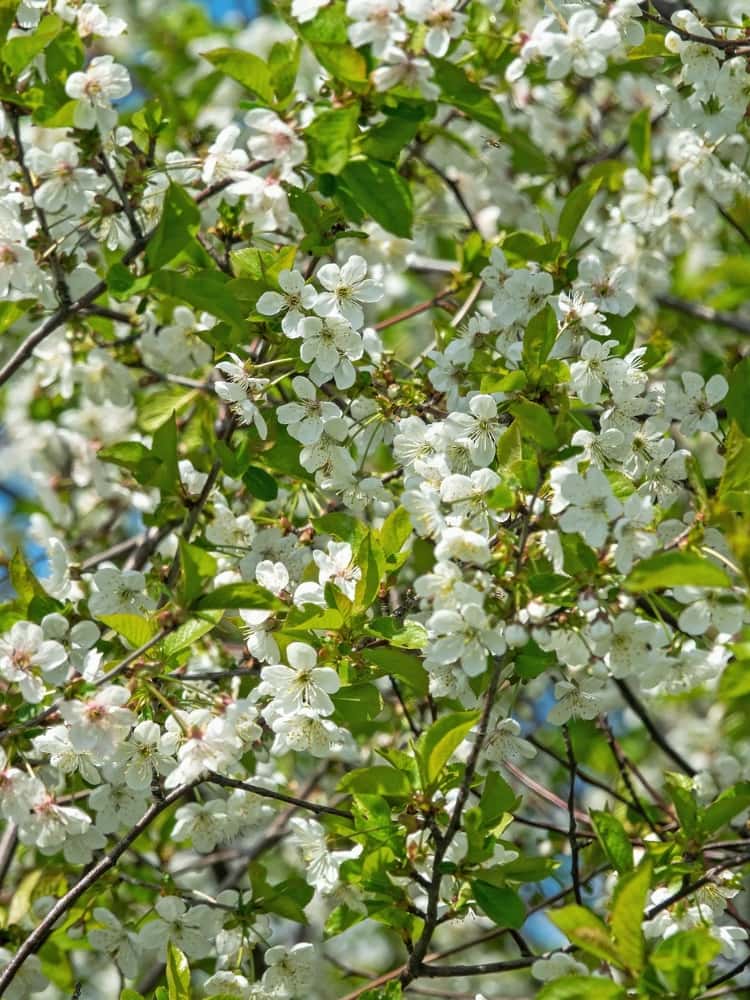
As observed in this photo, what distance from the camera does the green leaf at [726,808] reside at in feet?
7.20

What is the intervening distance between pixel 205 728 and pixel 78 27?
1467mm

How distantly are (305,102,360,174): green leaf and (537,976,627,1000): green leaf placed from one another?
56.6 inches

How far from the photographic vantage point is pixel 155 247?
7.56 ft

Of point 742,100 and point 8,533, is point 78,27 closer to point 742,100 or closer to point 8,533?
point 742,100

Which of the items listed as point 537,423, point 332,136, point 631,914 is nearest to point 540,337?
point 537,423

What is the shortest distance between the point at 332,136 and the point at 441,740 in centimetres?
110

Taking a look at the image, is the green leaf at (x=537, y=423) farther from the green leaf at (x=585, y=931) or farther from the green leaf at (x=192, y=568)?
the green leaf at (x=585, y=931)

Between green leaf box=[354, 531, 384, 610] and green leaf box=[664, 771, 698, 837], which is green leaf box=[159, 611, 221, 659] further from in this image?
green leaf box=[664, 771, 698, 837]

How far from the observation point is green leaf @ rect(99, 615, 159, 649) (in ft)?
6.89

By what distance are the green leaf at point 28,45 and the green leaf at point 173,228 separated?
1.34 ft

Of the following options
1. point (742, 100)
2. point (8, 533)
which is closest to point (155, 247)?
point (742, 100)

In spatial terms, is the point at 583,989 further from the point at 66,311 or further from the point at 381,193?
the point at 66,311

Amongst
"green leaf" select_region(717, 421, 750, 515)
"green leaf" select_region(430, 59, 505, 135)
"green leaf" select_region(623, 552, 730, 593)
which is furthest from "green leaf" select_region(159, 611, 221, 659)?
"green leaf" select_region(430, 59, 505, 135)

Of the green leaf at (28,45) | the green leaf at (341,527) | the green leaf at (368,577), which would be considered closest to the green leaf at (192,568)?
the green leaf at (368,577)
